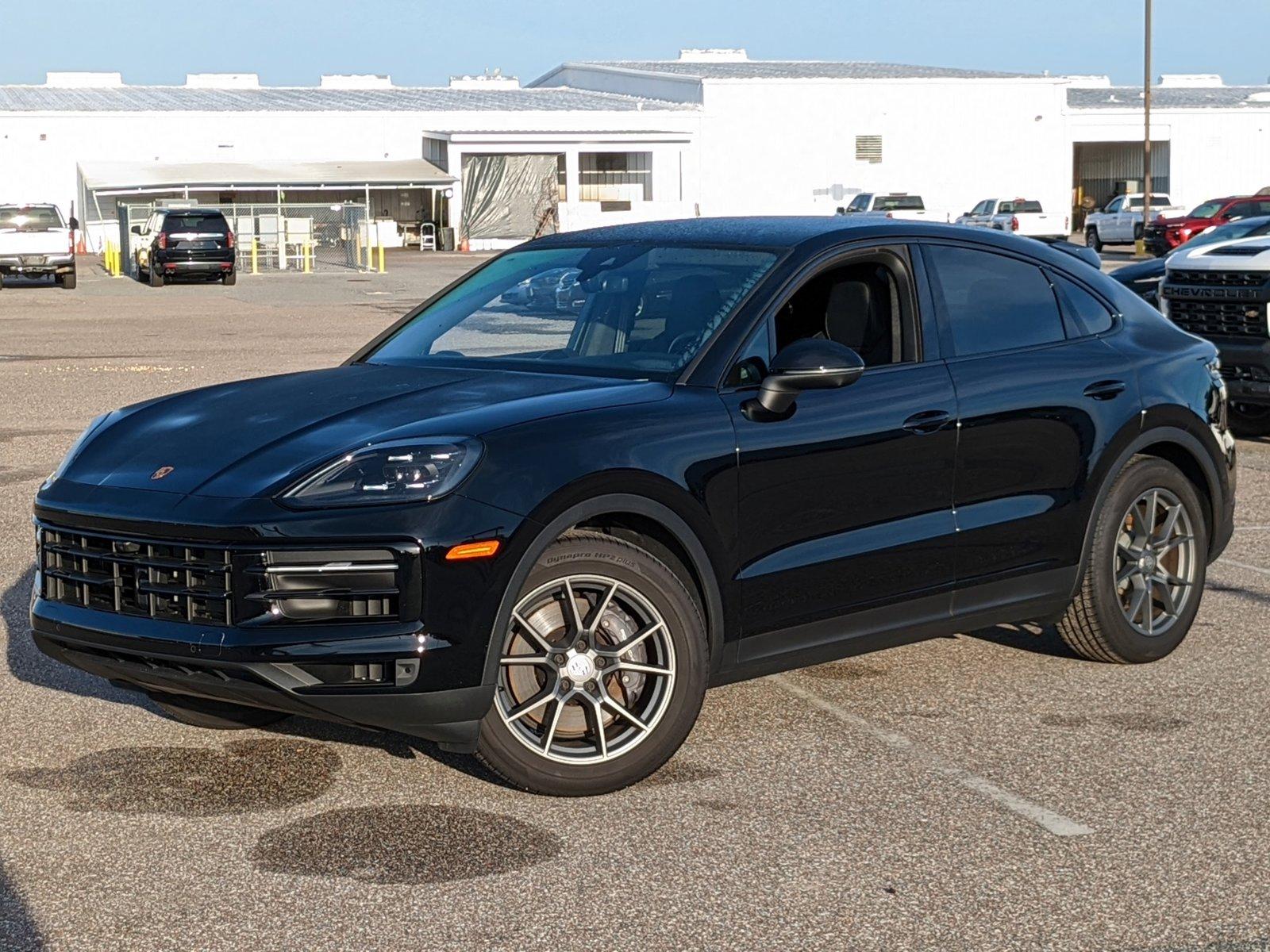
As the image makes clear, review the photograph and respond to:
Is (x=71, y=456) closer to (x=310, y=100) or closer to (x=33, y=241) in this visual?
(x=33, y=241)

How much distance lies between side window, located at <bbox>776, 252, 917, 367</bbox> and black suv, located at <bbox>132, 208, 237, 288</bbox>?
37995 mm

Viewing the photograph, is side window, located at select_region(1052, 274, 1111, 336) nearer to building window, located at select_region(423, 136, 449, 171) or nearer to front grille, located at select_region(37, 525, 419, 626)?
front grille, located at select_region(37, 525, 419, 626)

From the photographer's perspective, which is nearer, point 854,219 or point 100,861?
point 100,861

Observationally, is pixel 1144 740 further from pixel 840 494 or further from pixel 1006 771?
pixel 840 494

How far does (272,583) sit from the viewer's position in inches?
183

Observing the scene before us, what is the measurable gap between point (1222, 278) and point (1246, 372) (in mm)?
740

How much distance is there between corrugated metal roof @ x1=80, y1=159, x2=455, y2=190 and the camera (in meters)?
59.2

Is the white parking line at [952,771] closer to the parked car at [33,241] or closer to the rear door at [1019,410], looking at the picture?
the rear door at [1019,410]

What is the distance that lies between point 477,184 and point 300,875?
207 feet

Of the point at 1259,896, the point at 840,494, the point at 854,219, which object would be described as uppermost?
the point at 854,219

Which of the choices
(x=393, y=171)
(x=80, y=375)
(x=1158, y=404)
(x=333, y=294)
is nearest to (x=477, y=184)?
(x=393, y=171)

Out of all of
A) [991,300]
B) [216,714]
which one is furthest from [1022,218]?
[216,714]

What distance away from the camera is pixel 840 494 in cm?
551


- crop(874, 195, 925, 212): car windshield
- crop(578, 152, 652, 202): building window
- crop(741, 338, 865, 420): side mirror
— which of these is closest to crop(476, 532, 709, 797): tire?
crop(741, 338, 865, 420): side mirror
